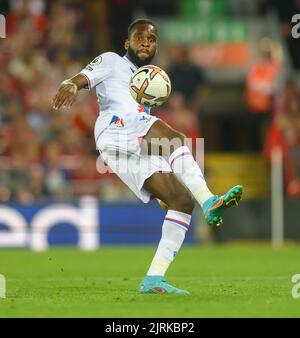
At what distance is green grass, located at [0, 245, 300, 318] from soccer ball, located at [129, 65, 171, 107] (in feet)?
5.59

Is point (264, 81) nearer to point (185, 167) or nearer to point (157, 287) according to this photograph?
point (185, 167)

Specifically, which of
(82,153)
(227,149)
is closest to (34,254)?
(82,153)

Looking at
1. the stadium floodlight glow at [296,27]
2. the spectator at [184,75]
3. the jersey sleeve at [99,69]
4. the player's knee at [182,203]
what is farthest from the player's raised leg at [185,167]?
the stadium floodlight glow at [296,27]

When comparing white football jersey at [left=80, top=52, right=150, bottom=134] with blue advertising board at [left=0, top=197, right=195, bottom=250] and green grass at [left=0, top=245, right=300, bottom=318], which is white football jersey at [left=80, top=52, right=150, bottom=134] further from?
blue advertising board at [left=0, top=197, right=195, bottom=250]

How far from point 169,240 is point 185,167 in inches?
25.2

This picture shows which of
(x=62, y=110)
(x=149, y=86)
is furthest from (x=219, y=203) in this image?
(x=62, y=110)

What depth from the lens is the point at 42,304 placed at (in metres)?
8.15

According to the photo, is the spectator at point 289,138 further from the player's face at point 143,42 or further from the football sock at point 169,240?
the football sock at point 169,240

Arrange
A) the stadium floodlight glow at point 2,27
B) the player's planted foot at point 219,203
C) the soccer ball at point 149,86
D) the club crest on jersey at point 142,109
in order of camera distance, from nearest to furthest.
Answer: the player's planted foot at point 219,203
the soccer ball at point 149,86
the club crest on jersey at point 142,109
the stadium floodlight glow at point 2,27

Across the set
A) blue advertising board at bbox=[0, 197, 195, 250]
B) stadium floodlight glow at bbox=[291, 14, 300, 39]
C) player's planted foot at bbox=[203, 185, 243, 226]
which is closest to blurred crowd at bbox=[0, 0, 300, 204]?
blue advertising board at bbox=[0, 197, 195, 250]

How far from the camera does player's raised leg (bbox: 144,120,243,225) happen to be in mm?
8359

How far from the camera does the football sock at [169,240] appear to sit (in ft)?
28.7

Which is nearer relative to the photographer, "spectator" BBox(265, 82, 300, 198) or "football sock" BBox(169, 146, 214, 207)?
"football sock" BBox(169, 146, 214, 207)

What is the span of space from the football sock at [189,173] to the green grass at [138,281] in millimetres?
862
